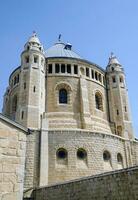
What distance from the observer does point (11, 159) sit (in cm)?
715

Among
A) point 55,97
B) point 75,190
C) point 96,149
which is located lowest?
point 75,190

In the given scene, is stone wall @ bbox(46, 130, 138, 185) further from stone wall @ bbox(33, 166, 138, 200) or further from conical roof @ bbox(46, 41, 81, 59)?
conical roof @ bbox(46, 41, 81, 59)

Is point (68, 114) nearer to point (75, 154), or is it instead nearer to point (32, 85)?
point (32, 85)

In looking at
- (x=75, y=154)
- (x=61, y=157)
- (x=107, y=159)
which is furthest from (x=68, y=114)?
(x=107, y=159)

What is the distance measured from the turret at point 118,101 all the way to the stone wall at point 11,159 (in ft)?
69.1

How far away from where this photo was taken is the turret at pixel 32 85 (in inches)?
931

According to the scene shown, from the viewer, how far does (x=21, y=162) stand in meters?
7.25

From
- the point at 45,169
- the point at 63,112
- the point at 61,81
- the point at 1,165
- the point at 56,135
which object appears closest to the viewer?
the point at 1,165

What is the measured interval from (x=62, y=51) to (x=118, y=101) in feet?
33.0

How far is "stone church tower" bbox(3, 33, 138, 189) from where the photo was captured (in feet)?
70.6

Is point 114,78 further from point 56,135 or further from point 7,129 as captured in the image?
point 7,129

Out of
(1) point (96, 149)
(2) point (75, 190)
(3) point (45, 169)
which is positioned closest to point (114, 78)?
(1) point (96, 149)

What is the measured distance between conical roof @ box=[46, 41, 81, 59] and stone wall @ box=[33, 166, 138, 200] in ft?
62.9

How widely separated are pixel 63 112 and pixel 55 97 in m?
2.10
